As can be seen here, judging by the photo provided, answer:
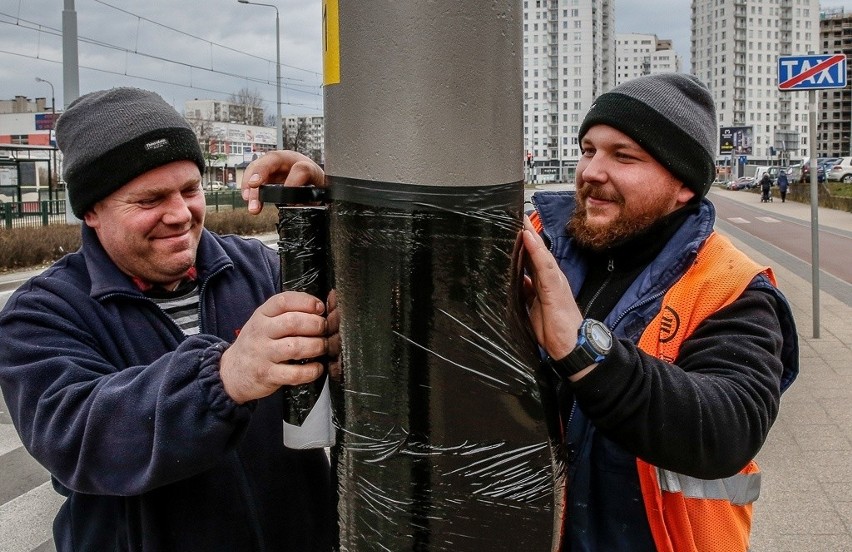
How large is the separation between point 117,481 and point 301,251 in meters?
0.61

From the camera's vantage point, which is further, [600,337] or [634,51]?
[634,51]

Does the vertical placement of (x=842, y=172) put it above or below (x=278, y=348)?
above

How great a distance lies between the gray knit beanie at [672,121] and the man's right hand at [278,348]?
1.12 m

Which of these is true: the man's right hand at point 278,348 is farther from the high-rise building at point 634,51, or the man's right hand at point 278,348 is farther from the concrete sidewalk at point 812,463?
the high-rise building at point 634,51

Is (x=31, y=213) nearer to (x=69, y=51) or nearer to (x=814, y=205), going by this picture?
(x=69, y=51)

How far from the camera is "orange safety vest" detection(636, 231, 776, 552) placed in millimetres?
1794

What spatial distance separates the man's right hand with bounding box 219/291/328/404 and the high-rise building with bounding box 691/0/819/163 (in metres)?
150

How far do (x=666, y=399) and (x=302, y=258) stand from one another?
0.78m

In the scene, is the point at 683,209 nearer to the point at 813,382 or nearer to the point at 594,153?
the point at 594,153

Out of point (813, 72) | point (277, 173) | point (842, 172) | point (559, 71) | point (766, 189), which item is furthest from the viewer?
point (559, 71)

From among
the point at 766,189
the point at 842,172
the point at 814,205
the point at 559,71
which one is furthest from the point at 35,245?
the point at 559,71

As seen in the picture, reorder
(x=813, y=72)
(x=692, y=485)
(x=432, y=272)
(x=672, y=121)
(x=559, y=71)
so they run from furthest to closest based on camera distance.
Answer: (x=559, y=71) → (x=813, y=72) → (x=672, y=121) → (x=692, y=485) → (x=432, y=272)

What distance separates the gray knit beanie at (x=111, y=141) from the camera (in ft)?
6.18

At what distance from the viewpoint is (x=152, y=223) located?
1968 millimetres
